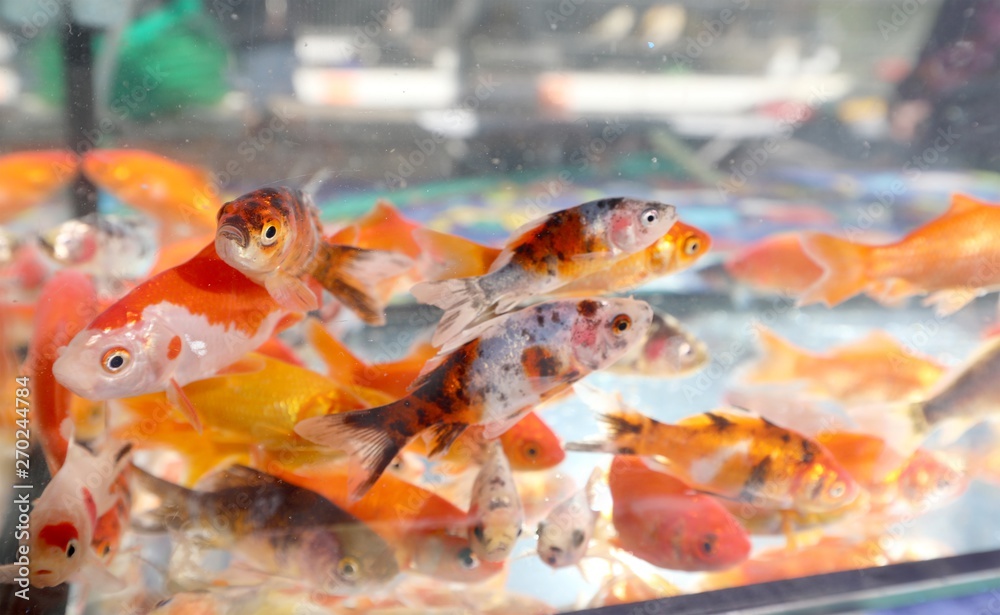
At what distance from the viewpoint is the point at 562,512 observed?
124 centimetres

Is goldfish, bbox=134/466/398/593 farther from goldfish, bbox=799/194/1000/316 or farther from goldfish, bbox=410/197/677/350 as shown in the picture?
goldfish, bbox=799/194/1000/316

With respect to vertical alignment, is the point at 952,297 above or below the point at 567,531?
above

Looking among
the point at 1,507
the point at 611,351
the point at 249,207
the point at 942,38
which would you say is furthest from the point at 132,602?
the point at 942,38

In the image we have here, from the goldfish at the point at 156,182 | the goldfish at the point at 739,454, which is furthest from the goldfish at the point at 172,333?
the goldfish at the point at 739,454

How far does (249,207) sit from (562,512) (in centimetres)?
83

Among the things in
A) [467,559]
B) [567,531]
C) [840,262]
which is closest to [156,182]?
[467,559]

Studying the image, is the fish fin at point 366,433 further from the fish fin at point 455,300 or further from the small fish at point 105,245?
the small fish at point 105,245

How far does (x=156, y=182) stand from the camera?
1.39 m

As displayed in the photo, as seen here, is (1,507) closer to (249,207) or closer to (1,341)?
(1,341)

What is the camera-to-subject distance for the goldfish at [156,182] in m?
1.36

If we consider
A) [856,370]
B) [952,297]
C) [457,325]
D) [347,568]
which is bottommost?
[347,568]

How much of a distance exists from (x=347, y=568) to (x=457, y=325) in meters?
0.49

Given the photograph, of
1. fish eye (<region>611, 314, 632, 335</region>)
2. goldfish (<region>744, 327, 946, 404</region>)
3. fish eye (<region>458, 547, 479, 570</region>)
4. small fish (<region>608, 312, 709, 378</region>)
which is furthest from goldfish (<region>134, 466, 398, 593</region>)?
goldfish (<region>744, 327, 946, 404</region>)

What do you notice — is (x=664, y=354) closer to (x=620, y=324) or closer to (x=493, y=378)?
(x=620, y=324)
